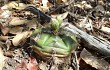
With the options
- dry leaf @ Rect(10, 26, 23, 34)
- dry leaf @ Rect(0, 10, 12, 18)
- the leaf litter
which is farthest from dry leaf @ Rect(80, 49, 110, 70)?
dry leaf @ Rect(0, 10, 12, 18)

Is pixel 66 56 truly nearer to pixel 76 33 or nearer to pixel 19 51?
pixel 76 33

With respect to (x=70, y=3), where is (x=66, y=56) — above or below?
below

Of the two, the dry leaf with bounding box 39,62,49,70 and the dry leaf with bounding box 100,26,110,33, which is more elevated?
the dry leaf with bounding box 100,26,110,33

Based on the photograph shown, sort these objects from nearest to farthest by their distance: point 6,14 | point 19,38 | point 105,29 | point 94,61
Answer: point 94,61 < point 19,38 < point 105,29 < point 6,14

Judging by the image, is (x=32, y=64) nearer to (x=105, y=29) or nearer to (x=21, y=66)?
(x=21, y=66)

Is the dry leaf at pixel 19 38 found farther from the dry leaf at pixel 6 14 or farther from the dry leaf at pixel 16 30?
the dry leaf at pixel 6 14

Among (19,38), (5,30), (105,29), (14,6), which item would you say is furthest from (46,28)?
(14,6)

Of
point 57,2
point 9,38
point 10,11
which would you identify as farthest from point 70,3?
point 9,38

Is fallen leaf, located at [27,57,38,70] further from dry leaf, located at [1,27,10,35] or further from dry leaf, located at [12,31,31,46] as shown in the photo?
dry leaf, located at [1,27,10,35]

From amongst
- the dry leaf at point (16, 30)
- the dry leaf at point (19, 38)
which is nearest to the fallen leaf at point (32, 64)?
the dry leaf at point (19, 38)
